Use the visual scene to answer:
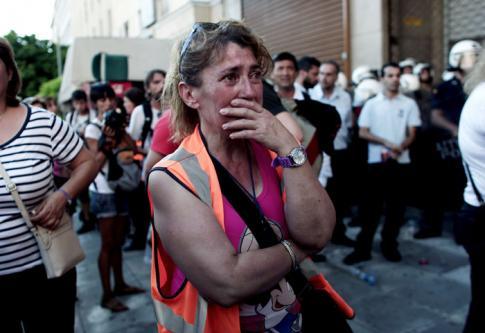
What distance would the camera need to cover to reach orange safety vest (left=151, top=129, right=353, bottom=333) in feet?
5.04

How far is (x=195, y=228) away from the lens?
57.8 inches

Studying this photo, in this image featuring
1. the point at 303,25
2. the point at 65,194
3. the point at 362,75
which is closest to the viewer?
the point at 65,194

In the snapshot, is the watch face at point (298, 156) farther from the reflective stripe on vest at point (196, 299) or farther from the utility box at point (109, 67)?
the utility box at point (109, 67)

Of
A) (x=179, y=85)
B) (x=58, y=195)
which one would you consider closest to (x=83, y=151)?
(x=58, y=195)

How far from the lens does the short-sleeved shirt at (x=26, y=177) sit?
Answer: 2215mm

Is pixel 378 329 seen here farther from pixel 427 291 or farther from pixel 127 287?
pixel 127 287

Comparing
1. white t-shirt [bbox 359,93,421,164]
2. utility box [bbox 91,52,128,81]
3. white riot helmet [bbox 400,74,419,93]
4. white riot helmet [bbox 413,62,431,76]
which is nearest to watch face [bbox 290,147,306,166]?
white t-shirt [bbox 359,93,421,164]

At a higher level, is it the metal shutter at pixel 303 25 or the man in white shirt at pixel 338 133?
the metal shutter at pixel 303 25

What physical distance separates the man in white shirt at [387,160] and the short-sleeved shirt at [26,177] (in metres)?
3.63

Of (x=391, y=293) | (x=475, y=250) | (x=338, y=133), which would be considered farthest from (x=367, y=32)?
(x=475, y=250)

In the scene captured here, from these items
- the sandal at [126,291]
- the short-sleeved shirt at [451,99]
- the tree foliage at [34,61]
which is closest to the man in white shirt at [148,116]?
the sandal at [126,291]

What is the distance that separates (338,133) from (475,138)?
365cm

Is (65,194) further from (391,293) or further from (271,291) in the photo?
(391,293)

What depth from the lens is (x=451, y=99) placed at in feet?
17.8
